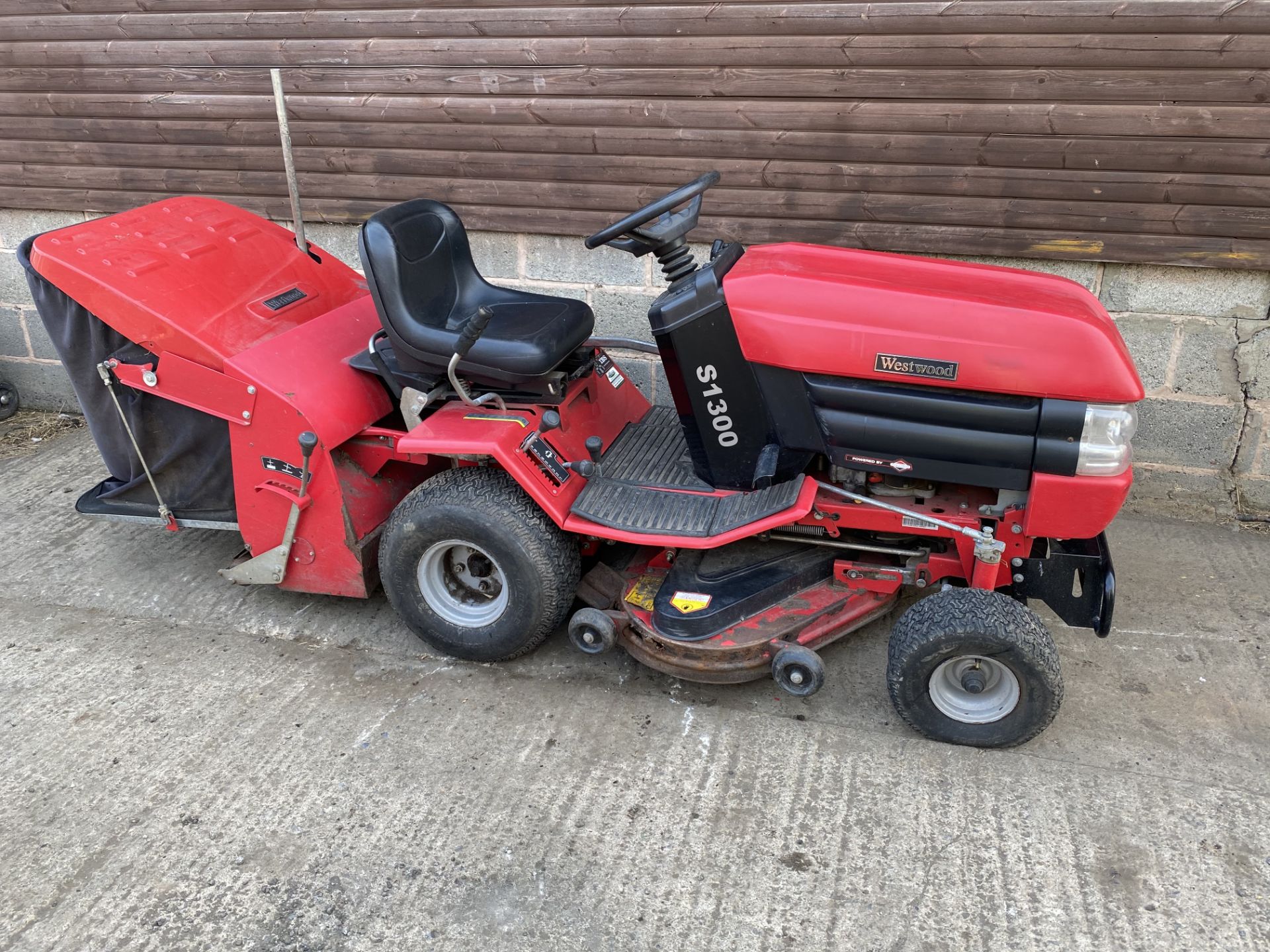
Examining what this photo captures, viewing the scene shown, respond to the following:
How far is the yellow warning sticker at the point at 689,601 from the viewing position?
3031 mm

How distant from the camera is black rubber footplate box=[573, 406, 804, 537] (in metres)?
2.98

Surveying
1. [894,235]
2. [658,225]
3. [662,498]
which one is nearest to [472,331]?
[658,225]

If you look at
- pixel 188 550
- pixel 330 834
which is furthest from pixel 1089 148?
pixel 188 550

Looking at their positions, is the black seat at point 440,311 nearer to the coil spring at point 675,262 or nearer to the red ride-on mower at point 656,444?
the red ride-on mower at point 656,444

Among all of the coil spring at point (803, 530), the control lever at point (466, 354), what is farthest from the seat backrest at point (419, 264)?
the coil spring at point (803, 530)

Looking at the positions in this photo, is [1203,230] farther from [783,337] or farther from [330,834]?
[330,834]

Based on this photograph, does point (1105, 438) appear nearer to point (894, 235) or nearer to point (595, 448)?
point (595, 448)

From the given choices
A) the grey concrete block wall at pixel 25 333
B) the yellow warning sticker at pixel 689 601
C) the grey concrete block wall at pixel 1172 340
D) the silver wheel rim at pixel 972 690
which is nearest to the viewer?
the silver wheel rim at pixel 972 690

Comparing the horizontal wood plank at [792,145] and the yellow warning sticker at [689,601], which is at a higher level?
the horizontal wood plank at [792,145]

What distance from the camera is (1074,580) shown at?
2.95 meters

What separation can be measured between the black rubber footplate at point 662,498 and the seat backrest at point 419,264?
2.46 ft

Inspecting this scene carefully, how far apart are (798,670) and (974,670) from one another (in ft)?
1.61

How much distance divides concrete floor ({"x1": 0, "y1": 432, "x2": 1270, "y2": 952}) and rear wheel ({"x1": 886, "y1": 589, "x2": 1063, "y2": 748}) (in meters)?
0.10

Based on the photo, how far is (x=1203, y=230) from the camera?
385 cm
